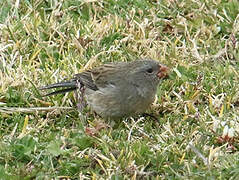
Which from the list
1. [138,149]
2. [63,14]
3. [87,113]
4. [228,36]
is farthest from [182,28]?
[138,149]

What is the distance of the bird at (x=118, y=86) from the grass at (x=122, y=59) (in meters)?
0.12

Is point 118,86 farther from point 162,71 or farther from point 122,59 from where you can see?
point 122,59

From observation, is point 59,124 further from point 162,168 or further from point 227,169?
point 227,169

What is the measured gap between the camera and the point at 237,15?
8477 mm

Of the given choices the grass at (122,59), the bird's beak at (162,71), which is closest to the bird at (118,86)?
the bird's beak at (162,71)

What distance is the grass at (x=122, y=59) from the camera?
19.0 ft

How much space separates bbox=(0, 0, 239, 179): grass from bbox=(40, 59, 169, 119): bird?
0.12m

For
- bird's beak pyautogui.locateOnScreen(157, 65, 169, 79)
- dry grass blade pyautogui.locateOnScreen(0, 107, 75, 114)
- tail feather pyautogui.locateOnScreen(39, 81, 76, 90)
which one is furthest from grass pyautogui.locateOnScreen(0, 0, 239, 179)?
bird's beak pyautogui.locateOnScreen(157, 65, 169, 79)

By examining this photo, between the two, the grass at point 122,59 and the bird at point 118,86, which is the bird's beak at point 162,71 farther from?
the grass at point 122,59

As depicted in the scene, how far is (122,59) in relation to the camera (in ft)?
25.5

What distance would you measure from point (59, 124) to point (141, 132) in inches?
30.6

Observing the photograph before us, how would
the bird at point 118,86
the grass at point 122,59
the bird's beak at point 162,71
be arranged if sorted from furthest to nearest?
the bird's beak at point 162,71, the bird at point 118,86, the grass at point 122,59

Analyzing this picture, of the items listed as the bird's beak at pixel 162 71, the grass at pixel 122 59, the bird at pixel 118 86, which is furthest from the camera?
the bird's beak at pixel 162 71

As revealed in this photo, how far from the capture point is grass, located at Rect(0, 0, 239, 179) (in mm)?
5781
